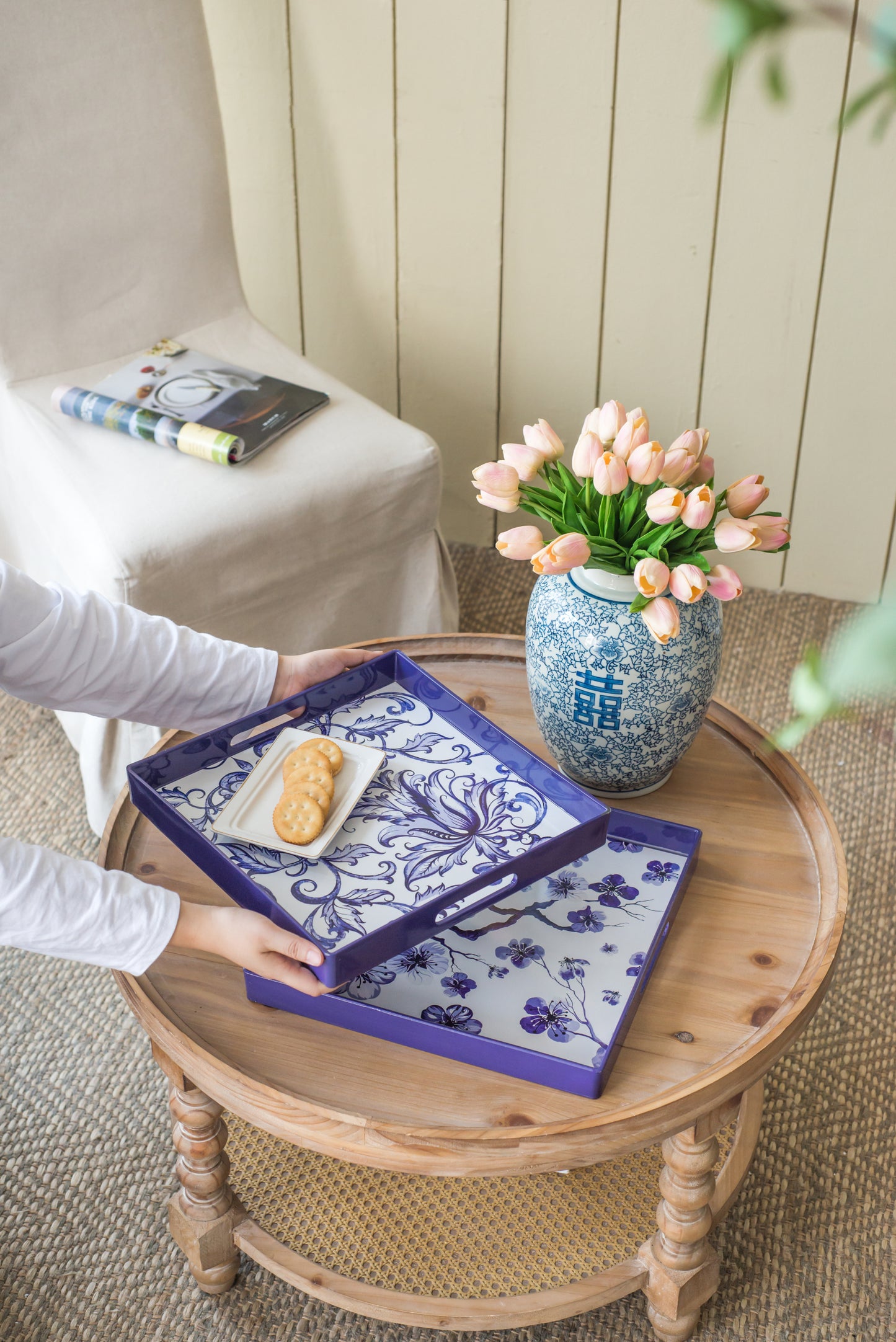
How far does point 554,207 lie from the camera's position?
192cm

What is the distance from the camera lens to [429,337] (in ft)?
6.94

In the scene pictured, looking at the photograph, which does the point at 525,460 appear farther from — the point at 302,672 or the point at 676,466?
the point at 302,672

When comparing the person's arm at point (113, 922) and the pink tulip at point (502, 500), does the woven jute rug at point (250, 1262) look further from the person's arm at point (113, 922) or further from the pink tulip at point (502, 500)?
the pink tulip at point (502, 500)

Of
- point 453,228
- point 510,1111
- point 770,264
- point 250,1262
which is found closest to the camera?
point 510,1111

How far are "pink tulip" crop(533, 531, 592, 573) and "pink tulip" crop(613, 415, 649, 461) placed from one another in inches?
3.0

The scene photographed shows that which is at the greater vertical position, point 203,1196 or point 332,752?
point 332,752

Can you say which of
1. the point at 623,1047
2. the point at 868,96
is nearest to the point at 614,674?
the point at 623,1047

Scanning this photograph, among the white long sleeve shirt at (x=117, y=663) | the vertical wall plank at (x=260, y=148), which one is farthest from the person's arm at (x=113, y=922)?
the vertical wall plank at (x=260, y=148)

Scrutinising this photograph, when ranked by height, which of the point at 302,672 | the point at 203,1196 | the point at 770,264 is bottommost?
the point at 203,1196

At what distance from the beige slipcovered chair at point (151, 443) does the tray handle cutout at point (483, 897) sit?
2.28ft

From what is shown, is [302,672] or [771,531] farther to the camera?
[302,672]

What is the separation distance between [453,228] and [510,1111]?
1.60 metres

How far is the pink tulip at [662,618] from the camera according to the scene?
90cm

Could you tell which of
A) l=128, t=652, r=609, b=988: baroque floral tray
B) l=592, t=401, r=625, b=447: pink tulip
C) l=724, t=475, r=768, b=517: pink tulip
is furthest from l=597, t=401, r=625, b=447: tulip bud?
l=128, t=652, r=609, b=988: baroque floral tray
